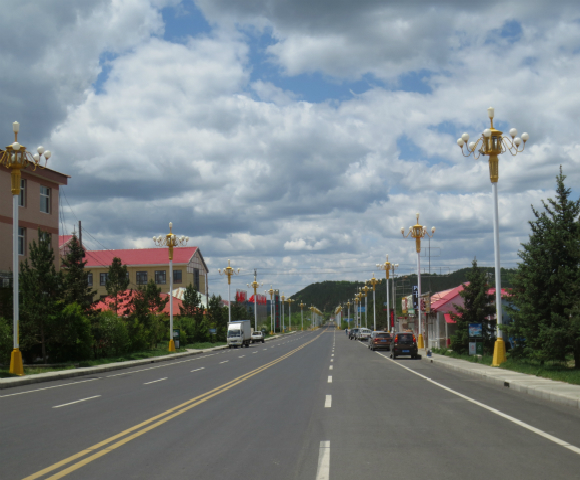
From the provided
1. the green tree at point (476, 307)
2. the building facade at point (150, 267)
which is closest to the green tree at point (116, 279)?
the green tree at point (476, 307)

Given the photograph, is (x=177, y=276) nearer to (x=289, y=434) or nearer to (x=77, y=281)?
(x=77, y=281)

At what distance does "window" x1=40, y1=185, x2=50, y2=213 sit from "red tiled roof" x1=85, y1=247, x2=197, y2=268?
5422 centimetres

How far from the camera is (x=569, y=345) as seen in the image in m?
20.4

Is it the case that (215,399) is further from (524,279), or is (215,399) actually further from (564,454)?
(524,279)

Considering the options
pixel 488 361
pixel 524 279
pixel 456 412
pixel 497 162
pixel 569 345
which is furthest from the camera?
pixel 488 361

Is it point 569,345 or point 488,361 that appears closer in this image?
point 569,345

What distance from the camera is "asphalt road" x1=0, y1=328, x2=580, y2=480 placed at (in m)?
→ 7.41

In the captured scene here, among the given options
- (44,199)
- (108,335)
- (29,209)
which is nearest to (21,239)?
(29,209)

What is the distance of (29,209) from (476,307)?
96.6ft

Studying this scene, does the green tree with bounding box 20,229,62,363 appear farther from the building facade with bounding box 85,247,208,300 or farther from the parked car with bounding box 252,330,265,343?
the building facade with bounding box 85,247,208,300

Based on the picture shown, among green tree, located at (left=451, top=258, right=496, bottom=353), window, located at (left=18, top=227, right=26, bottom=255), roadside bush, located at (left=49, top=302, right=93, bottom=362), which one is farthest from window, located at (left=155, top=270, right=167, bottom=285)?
green tree, located at (left=451, top=258, right=496, bottom=353)

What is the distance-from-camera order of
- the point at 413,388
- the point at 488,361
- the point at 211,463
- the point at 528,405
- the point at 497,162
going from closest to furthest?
the point at 211,463, the point at 528,405, the point at 413,388, the point at 497,162, the point at 488,361

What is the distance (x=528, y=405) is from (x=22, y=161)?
22.5 m

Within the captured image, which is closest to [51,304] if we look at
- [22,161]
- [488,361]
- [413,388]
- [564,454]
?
[22,161]
